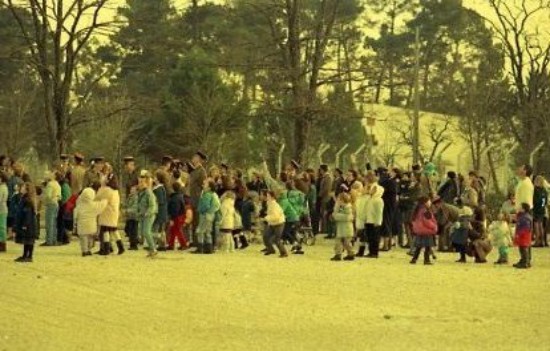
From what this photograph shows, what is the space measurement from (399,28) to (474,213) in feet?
169

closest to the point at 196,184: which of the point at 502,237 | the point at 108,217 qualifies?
the point at 108,217

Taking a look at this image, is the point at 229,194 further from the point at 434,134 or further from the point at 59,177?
the point at 434,134

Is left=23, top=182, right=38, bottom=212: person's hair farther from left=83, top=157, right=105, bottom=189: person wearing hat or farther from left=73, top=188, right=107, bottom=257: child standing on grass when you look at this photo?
left=83, top=157, right=105, bottom=189: person wearing hat

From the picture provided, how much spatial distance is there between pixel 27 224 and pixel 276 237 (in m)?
5.17

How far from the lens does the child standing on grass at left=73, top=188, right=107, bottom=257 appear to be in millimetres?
20859

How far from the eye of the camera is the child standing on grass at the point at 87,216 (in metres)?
20.9

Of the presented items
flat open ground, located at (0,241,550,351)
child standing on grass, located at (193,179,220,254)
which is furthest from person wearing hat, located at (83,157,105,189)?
child standing on grass, located at (193,179,220,254)

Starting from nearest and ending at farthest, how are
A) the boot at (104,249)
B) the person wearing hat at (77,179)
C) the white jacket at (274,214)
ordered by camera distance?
the boot at (104,249) → the white jacket at (274,214) → the person wearing hat at (77,179)

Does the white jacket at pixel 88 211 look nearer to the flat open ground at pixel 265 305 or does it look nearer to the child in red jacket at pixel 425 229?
the flat open ground at pixel 265 305

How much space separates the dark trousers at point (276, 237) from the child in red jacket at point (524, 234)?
4598mm

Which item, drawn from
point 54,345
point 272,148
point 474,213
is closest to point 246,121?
point 272,148

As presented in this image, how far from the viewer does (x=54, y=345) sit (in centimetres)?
1047

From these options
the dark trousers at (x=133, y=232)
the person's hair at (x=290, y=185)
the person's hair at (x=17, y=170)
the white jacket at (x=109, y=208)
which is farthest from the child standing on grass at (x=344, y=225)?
the person's hair at (x=17, y=170)

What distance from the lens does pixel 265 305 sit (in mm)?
13773
